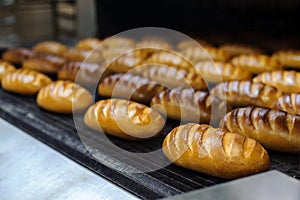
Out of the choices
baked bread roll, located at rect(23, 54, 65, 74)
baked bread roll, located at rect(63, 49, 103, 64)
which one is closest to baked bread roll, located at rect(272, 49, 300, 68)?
baked bread roll, located at rect(63, 49, 103, 64)

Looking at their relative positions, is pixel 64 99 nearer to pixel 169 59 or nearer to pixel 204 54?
pixel 169 59

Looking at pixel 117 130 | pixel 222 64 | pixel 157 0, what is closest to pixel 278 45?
pixel 222 64

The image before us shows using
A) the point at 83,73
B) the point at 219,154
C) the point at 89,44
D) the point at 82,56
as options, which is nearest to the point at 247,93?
the point at 219,154

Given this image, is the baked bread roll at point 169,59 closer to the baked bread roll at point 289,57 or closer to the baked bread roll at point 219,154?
the baked bread roll at point 289,57

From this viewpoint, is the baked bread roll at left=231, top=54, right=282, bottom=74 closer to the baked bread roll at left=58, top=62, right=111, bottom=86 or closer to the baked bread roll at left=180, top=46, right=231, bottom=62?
the baked bread roll at left=180, top=46, right=231, bottom=62

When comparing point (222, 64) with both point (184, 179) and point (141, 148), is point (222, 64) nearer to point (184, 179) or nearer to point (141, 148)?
point (141, 148)

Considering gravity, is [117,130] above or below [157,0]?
below
